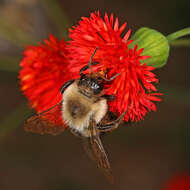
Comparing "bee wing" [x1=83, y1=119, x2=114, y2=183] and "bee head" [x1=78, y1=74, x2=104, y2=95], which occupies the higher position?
"bee head" [x1=78, y1=74, x2=104, y2=95]

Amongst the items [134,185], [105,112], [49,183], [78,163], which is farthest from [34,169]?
[105,112]

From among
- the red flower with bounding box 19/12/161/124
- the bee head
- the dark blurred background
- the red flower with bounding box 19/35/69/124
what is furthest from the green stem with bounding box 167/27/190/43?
the dark blurred background

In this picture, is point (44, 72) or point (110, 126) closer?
point (110, 126)

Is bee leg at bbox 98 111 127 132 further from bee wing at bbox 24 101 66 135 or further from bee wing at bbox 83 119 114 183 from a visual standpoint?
bee wing at bbox 24 101 66 135

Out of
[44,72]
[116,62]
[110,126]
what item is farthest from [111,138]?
[116,62]

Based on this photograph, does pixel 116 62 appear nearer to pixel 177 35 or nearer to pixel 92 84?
pixel 92 84

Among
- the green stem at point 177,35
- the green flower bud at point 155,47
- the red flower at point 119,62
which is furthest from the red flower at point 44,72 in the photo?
the green stem at point 177,35

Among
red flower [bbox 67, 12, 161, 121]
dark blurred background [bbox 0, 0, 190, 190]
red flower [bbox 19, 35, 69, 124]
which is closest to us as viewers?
red flower [bbox 67, 12, 161, 121]
